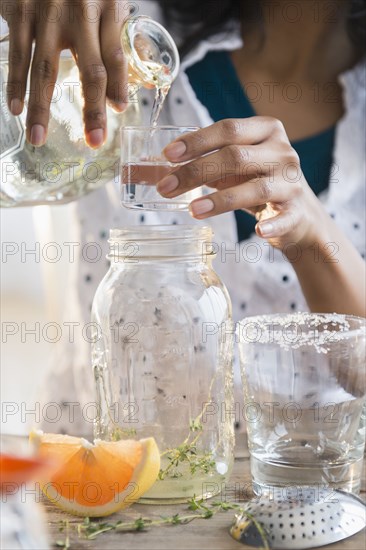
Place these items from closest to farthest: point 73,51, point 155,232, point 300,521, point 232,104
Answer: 1. point 300,521
2. point 155,232
3. point 73,51
4. point 232,104

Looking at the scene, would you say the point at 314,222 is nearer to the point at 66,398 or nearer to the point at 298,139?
the point at 298,139

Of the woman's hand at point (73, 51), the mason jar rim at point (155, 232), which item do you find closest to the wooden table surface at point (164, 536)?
the mason jar rim at point (155, 232)

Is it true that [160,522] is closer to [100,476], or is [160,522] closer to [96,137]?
[100,476]

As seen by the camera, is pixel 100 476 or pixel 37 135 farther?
pixel 37 135

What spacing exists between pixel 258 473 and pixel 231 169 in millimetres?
267

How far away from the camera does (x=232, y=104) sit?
4.12 ft

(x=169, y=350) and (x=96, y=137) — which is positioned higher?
(x=96, y=137)

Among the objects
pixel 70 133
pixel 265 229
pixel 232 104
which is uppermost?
pixel 232 104

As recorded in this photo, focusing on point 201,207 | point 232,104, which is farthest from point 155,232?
point 232,104

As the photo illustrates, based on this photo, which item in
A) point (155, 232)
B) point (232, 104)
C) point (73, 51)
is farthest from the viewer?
point (232, 104)

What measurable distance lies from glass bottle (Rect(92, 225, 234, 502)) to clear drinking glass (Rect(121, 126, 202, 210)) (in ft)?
0.29

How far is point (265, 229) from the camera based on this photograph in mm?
715

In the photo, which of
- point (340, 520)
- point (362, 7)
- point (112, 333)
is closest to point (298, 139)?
point (362, 7)

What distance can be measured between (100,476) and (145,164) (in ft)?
0.92
